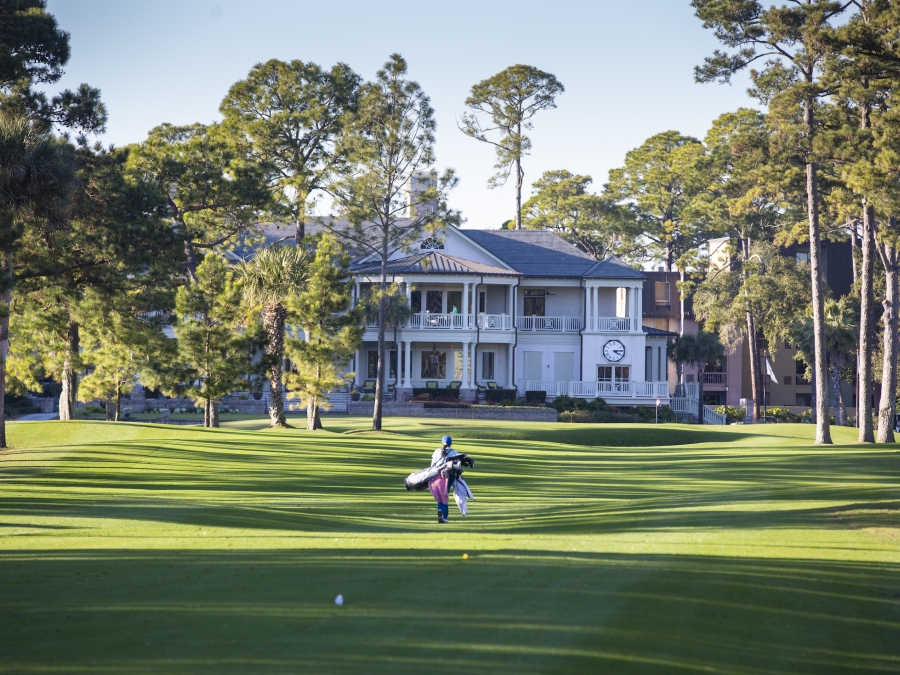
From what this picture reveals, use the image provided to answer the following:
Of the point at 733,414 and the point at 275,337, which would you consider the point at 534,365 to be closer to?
the point at 733,414

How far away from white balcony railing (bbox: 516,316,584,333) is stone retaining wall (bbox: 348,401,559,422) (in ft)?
27.5

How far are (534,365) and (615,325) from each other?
5.01 meters

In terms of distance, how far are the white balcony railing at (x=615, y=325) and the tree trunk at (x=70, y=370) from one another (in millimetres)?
28384

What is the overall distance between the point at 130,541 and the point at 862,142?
24.6 m

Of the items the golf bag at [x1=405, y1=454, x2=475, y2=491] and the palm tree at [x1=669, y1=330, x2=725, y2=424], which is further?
the palm tree at [x1=669, y1=330, x2=725, y2=424]

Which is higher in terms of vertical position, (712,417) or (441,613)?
(712,417)

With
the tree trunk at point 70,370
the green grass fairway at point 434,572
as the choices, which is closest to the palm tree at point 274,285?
the tree trunk at point 70,370

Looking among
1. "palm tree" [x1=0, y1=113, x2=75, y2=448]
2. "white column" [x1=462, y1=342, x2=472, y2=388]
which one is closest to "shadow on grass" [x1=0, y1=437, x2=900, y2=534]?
"palm tree" [x1=0, y1=113, x2=75, y2=448]

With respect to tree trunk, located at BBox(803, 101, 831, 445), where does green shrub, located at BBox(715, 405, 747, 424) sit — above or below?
below

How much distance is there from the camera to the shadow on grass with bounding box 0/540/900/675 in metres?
7.18

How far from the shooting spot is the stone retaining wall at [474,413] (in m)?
45.9

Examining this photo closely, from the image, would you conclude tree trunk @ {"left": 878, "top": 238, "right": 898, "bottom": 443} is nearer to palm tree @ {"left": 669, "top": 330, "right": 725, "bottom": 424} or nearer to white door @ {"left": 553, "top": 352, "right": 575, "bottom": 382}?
white door @ {"left": 553, "top": 352, "right": 575, "bottom": 382}

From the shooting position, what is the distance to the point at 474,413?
4594 centimetres

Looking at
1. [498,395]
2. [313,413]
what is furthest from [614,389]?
[313,413]
